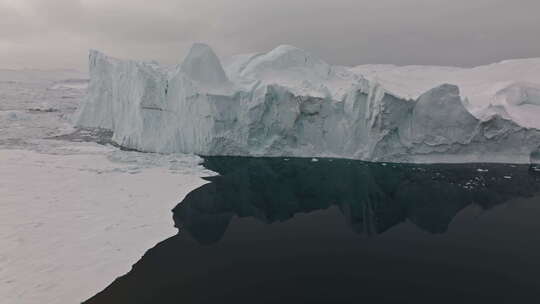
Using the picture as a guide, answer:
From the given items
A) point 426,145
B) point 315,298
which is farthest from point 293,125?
point 315,298

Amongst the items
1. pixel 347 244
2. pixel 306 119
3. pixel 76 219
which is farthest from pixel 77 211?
pixel 306 119

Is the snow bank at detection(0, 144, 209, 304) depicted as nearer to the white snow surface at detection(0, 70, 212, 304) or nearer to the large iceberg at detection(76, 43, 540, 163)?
the white snow surface at detection(0, 70, 212, 304)

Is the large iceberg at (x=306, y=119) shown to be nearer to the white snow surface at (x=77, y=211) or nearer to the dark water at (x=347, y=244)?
the white snow surface at (x=77, y=211)

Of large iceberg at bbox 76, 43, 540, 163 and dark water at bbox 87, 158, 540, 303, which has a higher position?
large iceberg at bbox 76, 43, 540, 163

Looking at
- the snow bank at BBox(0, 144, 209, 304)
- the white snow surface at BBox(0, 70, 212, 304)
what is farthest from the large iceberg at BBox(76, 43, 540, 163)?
the snow bank at BBox(0, 144, 209, 304)

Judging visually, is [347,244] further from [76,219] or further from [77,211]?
[77,211]

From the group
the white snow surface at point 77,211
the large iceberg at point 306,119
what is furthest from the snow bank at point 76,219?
the large iceberg at point 306,119
